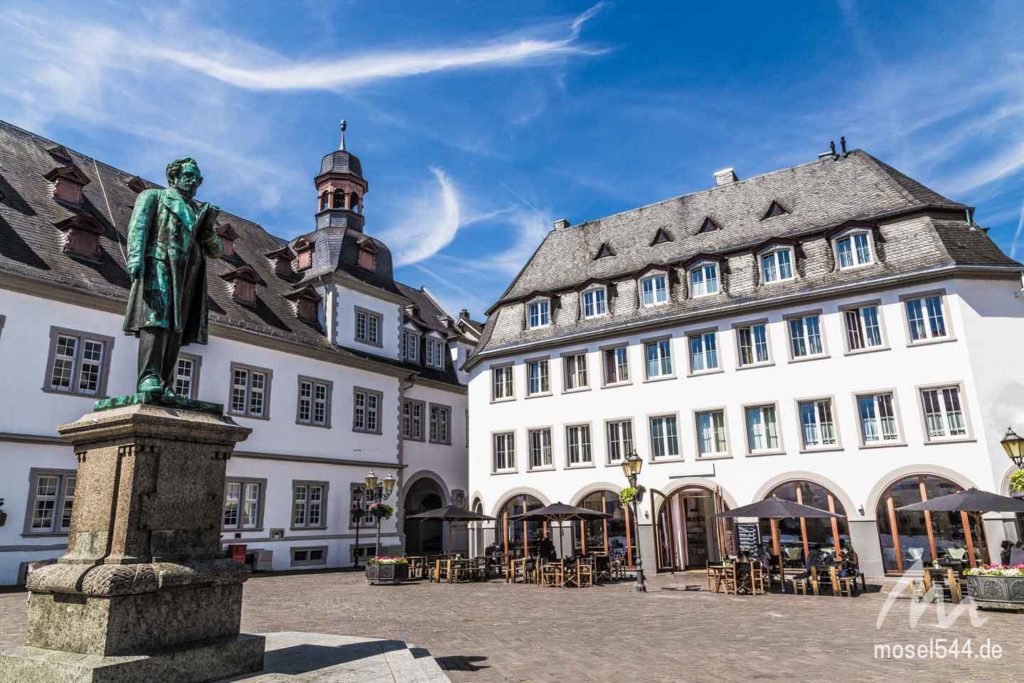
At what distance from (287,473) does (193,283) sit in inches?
843

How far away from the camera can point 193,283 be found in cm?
704

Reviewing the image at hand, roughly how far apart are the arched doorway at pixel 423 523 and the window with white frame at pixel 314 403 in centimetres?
699

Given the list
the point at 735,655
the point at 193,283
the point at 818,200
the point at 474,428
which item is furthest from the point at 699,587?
the point at 193,283

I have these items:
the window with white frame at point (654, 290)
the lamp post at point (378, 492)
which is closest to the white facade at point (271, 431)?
the lamp post at point (378, 492)

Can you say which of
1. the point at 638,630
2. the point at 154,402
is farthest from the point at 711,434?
the point at 154,402

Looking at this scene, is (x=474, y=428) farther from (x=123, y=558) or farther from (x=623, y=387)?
(x=123, y=558)

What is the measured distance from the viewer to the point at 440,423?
120 feet

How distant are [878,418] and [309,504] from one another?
21.5 meters

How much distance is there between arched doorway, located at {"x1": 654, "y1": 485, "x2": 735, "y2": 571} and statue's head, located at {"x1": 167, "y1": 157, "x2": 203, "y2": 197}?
2183 cm

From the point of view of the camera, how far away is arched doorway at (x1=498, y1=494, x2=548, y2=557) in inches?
1148

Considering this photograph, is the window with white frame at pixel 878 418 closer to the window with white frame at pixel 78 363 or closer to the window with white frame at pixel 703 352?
the window with white frame at pixel 703 352

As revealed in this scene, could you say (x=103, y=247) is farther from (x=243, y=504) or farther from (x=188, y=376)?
(x=243, y=504)

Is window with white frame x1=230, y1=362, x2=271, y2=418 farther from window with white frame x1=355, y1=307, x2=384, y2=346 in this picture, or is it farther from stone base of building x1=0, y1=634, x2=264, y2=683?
stone base of building x1=0, y1=634, x2=264, y2=683

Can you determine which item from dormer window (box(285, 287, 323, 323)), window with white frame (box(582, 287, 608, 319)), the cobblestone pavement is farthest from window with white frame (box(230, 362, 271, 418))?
window with white frame (box(582, 287, 608, 319))
